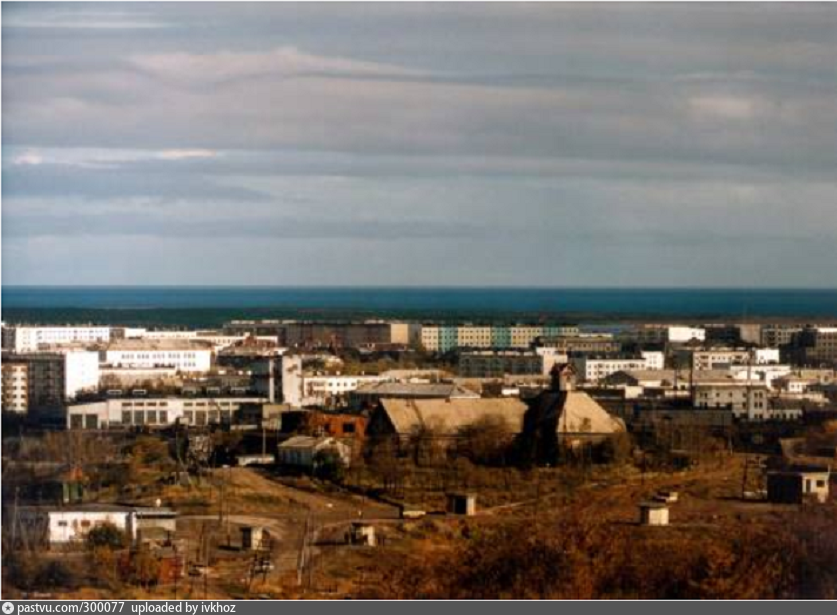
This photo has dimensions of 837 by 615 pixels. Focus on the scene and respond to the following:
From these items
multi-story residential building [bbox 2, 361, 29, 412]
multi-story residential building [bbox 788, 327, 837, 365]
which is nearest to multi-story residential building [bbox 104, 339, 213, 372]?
multi-story residential building [bbox 2, 361, 29, 412]

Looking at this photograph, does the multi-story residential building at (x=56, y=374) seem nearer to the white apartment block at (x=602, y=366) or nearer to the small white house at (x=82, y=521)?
the white apartment block at (x=602, y=366)

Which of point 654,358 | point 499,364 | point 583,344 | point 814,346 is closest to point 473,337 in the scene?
point 583,344

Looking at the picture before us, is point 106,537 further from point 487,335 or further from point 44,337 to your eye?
point 487,335

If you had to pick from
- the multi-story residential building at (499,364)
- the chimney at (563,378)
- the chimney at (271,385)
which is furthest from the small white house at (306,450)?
the multi-story residential building at (499,364)

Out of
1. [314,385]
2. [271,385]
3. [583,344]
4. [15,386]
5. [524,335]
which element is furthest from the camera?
[524,335]

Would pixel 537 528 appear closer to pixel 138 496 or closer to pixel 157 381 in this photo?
pixel 138 496

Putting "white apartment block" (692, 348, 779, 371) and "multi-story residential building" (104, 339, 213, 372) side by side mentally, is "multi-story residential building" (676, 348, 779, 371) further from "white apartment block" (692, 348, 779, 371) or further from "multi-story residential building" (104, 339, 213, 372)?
"multi-story residential building" (104, 339, 213, 372)
